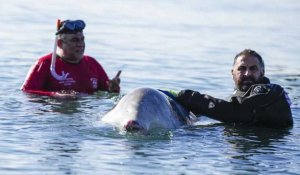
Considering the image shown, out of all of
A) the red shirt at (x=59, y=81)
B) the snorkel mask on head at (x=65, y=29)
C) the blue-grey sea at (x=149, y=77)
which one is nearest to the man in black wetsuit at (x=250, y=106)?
the blue-grey sea at (x=149, y=77)

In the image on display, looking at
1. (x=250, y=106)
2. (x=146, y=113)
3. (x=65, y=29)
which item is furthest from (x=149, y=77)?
(x=146, y=113)

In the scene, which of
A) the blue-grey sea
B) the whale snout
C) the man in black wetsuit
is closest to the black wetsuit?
the man in black wetsuit

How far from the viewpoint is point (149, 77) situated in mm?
14070

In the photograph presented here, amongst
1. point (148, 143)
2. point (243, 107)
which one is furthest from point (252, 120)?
point (148, 143)

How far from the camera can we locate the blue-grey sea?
8.09 metres

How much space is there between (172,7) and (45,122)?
13134 millimetres

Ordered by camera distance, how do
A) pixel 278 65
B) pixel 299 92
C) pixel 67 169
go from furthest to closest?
pixel 278 65 → pixel 299 92 → pixel 67 169

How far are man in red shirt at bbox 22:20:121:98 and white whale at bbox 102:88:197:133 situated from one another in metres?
2.26

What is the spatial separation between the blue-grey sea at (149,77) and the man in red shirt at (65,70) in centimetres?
25

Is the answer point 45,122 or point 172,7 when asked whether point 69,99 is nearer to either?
point 45,122

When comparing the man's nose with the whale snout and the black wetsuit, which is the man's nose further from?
the whale snout

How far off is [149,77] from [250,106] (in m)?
4.43

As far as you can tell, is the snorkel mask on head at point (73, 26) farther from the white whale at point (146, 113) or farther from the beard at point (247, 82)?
the beard at point (247, 82)

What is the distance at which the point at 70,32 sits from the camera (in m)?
12.1
